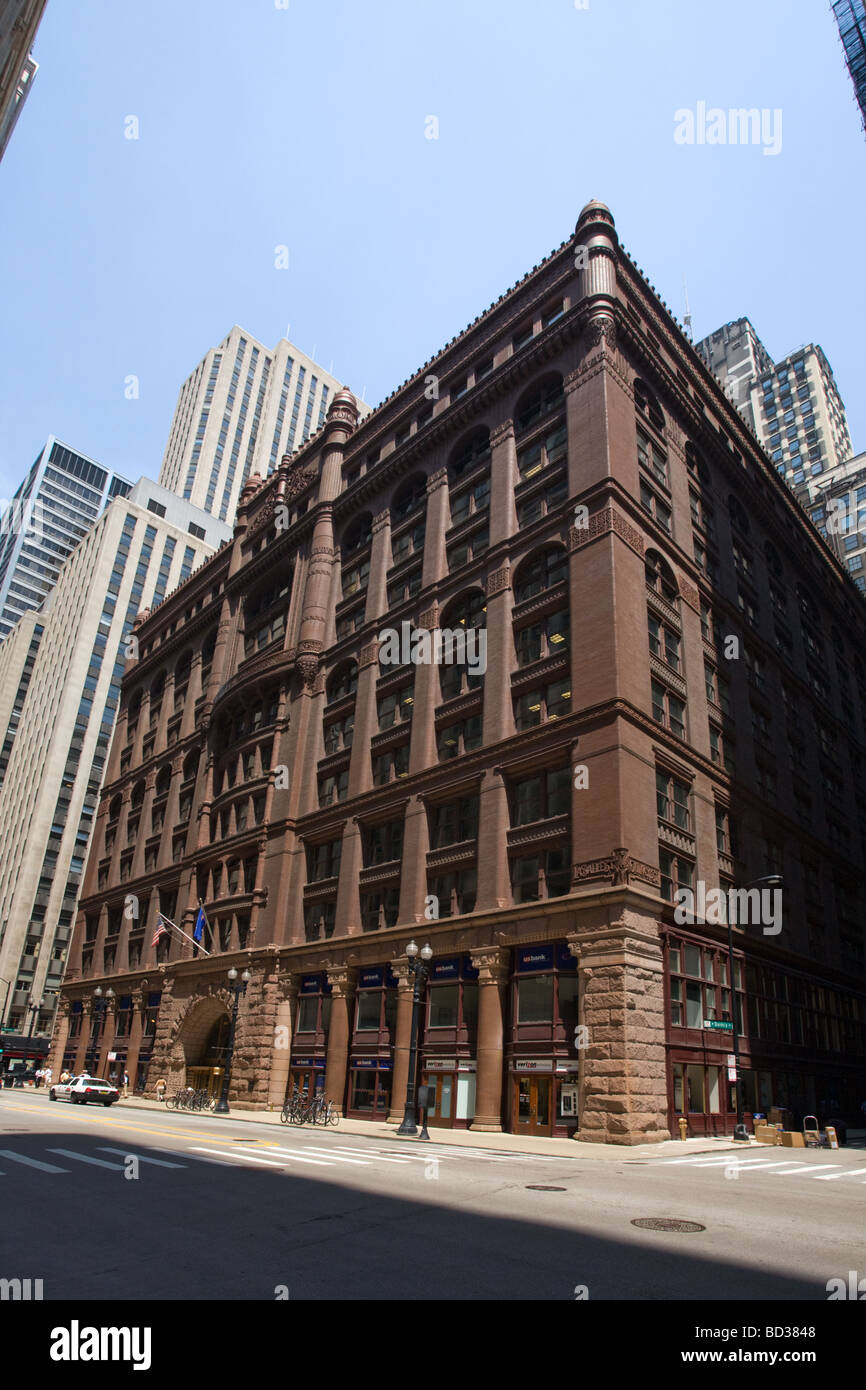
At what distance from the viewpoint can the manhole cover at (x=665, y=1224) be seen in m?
10.1

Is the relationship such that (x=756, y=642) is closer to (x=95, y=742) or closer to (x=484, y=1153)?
(x=484, y=1153)

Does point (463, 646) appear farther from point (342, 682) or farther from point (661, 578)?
point (342, 682)

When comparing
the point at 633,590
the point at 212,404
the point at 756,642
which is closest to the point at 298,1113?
the point at 633,590

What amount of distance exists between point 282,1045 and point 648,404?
35.8m

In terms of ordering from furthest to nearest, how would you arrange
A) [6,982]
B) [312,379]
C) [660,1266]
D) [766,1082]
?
[312,379], [6,982], [766,1082], [660,1266]

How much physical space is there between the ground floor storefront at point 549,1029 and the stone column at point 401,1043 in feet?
0.33

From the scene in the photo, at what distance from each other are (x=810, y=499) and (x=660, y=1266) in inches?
4438

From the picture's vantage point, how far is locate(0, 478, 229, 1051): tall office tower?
318ft

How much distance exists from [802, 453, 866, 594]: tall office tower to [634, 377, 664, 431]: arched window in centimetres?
5557

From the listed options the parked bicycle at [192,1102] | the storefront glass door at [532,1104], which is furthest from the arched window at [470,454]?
the parked bicycle at [192,1102]

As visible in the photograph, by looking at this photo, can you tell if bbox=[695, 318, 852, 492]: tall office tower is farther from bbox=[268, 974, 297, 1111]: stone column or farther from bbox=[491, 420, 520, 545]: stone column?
bbox=[268, 974, 297, 1111]: stone column

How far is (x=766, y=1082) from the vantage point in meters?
35.6

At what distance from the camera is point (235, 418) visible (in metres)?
160

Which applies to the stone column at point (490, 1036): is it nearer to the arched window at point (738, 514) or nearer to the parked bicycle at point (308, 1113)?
the parked bicycle at point (308, 1113)
